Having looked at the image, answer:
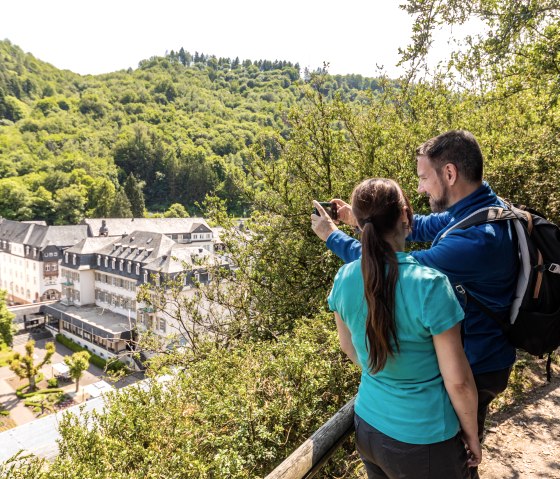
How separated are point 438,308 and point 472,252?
43cm

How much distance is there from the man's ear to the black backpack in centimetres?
21

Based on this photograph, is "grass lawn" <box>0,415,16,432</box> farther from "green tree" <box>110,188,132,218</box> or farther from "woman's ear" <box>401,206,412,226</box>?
"green tree" <box>110,188,132,218</box>

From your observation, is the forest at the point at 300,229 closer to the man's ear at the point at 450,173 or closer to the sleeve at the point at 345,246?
the sleeve at the point at 345,246

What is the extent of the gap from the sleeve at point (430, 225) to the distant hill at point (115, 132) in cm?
4989

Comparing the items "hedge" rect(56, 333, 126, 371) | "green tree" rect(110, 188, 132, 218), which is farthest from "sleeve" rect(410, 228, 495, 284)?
"green tree" rect(110, 188, 132, 218)

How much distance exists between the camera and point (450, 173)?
2.00m

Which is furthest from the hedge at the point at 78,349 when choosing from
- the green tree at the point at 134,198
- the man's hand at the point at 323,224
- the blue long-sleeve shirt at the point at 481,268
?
the green tree at the point at 134,198

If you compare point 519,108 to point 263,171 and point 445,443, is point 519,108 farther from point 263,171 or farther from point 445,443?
point 445,443

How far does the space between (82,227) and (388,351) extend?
187 feet

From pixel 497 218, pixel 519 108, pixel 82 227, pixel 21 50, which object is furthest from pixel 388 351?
pixel 21 50

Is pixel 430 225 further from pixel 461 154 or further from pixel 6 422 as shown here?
pixel 6 422

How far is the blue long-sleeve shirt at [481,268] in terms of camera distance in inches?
70.1

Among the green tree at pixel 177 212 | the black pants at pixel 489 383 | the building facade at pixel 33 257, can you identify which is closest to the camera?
the black pants at pixel 489 383

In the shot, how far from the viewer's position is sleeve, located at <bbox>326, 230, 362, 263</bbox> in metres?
2.02
